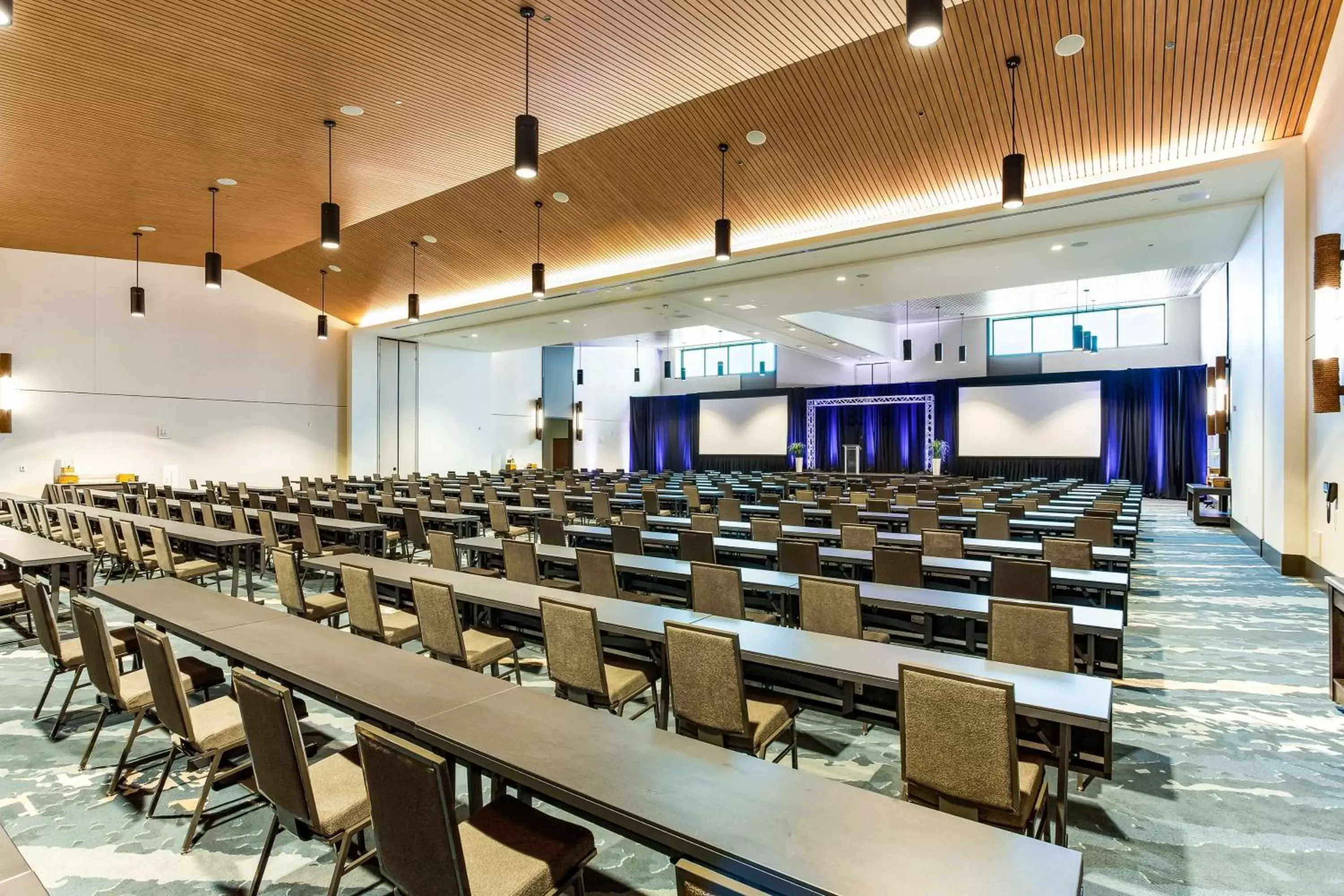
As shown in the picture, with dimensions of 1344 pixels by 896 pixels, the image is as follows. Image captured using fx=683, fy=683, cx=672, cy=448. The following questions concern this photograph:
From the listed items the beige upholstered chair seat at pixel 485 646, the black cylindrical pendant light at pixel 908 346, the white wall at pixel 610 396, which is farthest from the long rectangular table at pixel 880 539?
the white wall at pixel 610 396

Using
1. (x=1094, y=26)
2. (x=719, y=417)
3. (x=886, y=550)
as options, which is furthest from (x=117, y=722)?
(x=719, y=417)

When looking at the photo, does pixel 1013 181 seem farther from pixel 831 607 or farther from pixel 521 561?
pixel 521 561

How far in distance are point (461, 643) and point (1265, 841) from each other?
3624 millimetres

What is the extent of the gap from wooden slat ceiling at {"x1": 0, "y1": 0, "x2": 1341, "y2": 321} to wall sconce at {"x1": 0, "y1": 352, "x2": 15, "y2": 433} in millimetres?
3038

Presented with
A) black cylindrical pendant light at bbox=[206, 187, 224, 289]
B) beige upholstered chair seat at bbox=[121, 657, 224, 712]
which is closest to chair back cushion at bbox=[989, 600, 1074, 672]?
beige upholstered chair seat at bbox=[121, 657, 224, 712]

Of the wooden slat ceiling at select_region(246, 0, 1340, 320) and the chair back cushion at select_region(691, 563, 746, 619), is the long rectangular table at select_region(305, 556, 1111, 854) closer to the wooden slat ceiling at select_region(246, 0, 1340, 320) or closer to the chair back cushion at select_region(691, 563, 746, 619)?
the chair back cushion at select_region(691, 563, 746, 619)

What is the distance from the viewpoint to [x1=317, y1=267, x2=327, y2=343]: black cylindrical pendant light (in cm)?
1312

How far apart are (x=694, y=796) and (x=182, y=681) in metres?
2.67

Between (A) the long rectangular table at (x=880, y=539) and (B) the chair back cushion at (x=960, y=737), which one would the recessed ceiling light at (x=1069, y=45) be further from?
(B) the chair back cushion at (x=960, y=737)

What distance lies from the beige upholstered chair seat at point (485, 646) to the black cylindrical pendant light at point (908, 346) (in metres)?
14.9

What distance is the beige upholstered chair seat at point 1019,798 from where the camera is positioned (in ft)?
7.22

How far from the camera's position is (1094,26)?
619 cm

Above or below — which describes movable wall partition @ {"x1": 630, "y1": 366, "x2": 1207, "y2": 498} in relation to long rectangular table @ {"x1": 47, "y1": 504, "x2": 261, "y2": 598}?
above

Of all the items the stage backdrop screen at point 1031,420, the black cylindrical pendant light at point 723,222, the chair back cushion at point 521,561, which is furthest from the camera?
the stage backdrop screen at point 1031,420
